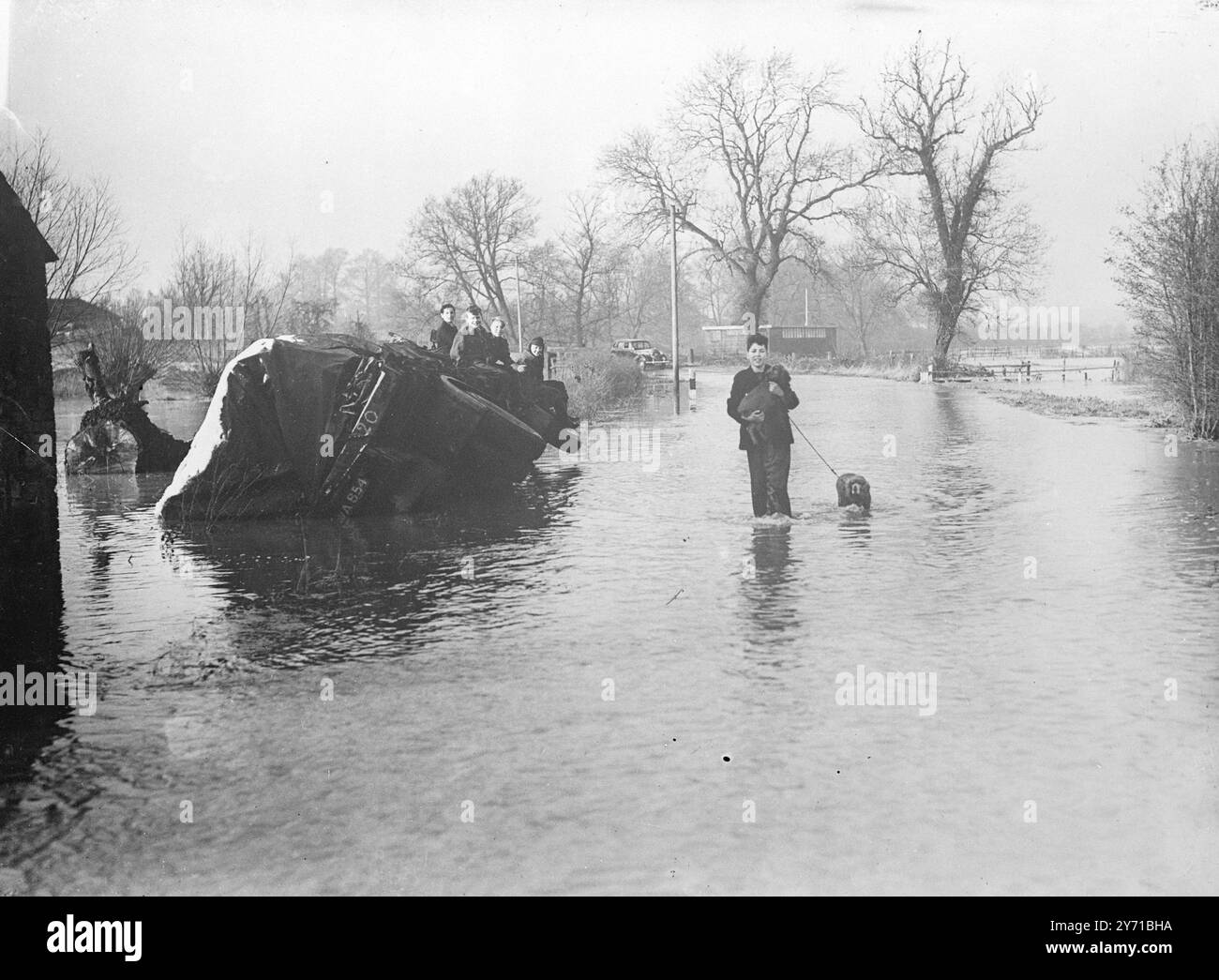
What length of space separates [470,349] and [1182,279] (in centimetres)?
1129

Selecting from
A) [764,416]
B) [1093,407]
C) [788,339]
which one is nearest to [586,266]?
[1093,407]

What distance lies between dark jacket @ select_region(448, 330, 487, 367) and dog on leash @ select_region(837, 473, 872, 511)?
7.23 metres

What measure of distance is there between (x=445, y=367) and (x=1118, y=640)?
10579 mm

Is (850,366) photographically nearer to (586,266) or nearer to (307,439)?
(586,266)

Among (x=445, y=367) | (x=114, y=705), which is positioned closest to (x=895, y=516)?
(x=445, y=367)

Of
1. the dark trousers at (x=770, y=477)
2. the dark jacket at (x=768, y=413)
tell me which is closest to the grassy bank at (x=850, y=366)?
the dark trousers at (x=770, y=477)

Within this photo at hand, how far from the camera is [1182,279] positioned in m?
18.5

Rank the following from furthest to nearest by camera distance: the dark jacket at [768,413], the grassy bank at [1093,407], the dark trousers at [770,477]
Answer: the grassy bank at [1093,407] < the dark trousers at [770,477] < the dark jacket at [768,413]

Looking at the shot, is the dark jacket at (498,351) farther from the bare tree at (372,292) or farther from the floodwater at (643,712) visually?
the bare tree at (372,292)

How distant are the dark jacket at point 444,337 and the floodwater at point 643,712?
6932 millimetres

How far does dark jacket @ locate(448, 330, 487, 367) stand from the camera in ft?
61.2

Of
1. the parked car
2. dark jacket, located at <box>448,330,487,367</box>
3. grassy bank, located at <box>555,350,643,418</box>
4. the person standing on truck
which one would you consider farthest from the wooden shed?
the parked car

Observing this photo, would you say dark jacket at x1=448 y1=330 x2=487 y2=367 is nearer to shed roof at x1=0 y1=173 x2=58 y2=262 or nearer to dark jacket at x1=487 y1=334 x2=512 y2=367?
dark jacket at x1=487 y1=334 x2=512 y2=367

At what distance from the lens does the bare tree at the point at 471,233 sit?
82.4ft
